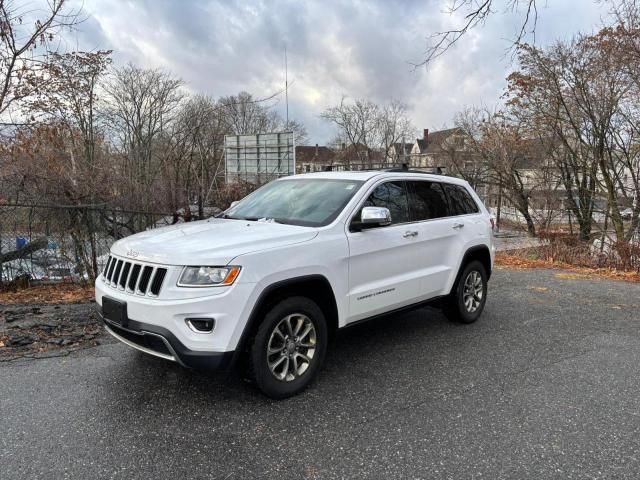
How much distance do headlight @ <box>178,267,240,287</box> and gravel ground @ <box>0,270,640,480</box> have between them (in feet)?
3.13

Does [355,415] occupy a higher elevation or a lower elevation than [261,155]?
lower

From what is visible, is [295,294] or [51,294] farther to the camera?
[51,294]

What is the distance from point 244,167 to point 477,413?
14425 mm

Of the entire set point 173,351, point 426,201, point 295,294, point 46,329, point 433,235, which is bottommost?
point 46,329

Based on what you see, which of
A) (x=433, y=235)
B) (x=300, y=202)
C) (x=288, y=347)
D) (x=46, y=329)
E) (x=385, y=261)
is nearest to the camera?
(x=288, y=347)

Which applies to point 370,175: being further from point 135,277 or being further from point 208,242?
point 135,277

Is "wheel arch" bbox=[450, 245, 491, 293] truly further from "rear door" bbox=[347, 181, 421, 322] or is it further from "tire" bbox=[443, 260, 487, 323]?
"rear door" bbox=[347, 181, 421, 322]

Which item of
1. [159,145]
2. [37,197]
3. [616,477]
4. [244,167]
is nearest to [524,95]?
[244,167]

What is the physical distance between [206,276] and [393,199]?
218 centimetres

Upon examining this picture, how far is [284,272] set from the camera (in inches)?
136

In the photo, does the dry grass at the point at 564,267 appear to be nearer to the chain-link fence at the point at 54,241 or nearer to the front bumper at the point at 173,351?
the front bumper at the point at 173,351

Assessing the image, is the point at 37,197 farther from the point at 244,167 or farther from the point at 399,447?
the point at 244,167

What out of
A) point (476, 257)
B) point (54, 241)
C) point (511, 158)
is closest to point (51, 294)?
point (54, 241)

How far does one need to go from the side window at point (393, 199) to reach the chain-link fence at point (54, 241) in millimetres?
5434
